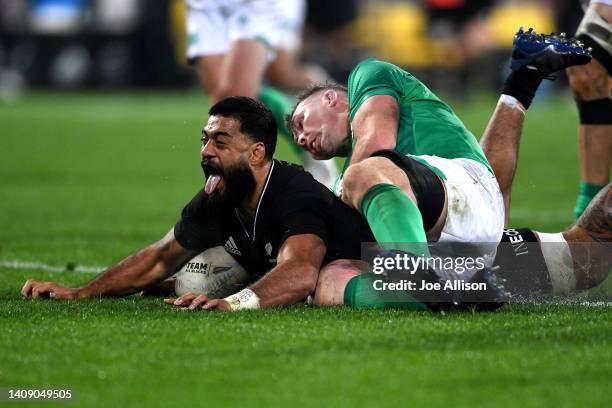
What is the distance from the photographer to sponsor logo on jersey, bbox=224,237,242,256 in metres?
4.93

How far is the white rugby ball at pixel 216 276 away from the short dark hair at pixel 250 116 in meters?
0.49

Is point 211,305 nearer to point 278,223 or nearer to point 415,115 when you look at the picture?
point 278,223

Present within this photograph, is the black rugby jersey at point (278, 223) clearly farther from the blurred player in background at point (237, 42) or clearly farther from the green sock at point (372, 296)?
the blurred player in background at point (237, 42)

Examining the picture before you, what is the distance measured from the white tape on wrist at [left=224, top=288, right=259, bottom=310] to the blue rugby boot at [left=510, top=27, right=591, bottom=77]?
68.1 inches

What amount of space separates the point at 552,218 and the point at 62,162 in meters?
6.71

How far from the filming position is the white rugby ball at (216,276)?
196 inches

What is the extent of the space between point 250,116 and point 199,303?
0.79 m

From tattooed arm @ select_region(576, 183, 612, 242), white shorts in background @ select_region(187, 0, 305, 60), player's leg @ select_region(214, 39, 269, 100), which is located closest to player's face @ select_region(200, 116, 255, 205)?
tattooed arm @ select_region(576, 183, 612, 242)

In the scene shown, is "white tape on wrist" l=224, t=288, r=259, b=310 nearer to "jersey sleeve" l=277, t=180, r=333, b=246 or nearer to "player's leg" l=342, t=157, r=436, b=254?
"jersey sleeve" l=277, t=180, r=333, b=246

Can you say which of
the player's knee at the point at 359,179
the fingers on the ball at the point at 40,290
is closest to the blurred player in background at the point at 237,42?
the fingers on the ball at the point at 40,290

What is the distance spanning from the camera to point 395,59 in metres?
25.7

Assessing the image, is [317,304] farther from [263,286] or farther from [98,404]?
[98,404]

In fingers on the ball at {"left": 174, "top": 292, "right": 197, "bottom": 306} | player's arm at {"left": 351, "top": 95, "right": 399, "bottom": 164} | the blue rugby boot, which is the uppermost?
the blue rugby boot

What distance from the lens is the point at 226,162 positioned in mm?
4707
